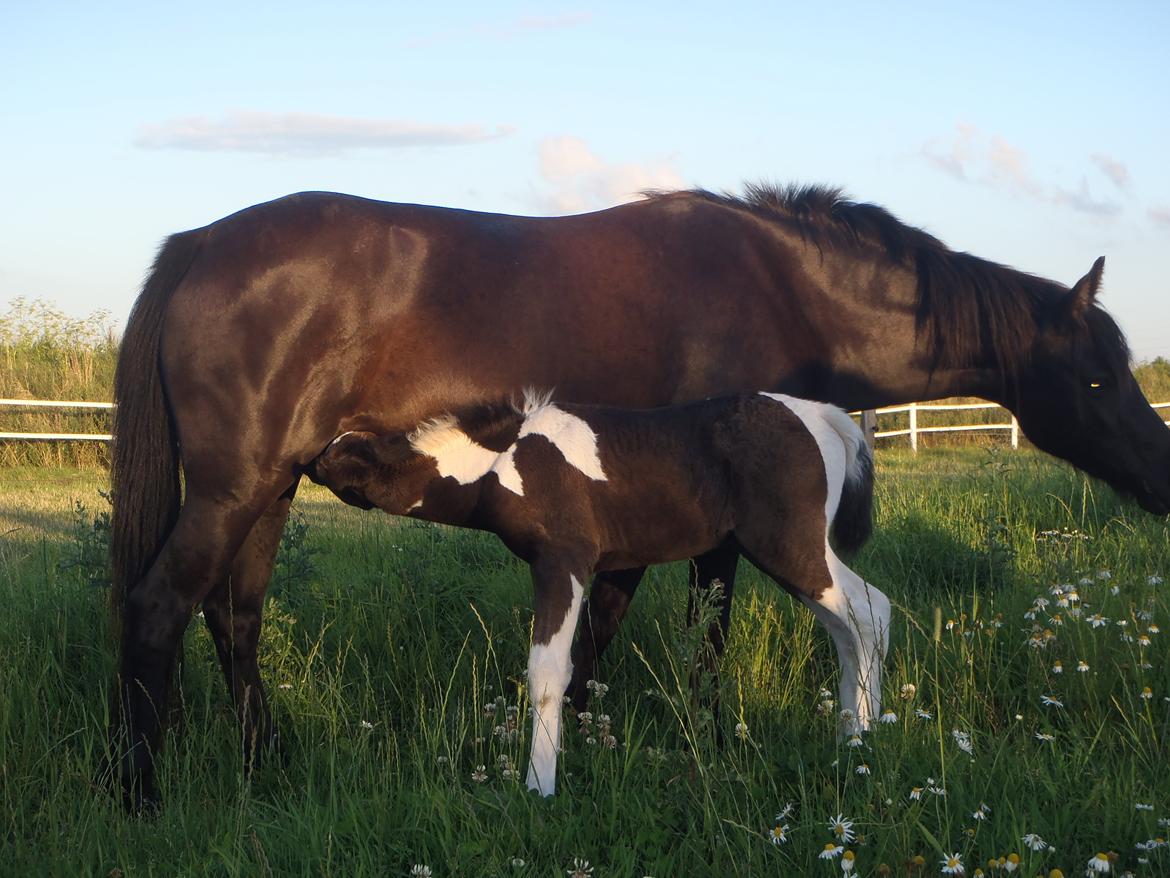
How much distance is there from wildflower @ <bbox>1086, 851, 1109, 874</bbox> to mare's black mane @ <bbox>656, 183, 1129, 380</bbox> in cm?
267

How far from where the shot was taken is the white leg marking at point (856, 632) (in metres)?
3.75

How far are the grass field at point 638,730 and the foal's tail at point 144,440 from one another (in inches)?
24.1

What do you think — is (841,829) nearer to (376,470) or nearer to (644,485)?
(644,485)

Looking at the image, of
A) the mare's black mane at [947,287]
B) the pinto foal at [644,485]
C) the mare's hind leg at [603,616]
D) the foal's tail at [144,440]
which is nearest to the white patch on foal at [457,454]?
the pinto foal at [644,485]

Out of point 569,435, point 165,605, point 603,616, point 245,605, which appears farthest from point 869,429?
point 165,605

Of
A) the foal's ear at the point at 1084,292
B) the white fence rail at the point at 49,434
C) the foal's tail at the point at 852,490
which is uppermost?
the foal's ear at the point at 1084,292

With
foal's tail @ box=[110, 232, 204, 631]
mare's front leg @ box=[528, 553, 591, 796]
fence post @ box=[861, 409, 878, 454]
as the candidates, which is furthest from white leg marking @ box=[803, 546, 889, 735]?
foal's tail @ box=[110, 232, 204, 631]

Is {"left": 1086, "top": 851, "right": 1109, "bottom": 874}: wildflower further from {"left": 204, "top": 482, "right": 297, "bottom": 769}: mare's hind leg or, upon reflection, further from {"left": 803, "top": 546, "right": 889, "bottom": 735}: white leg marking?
{"left": 204, "top": 482, "right": 297, "bottom": 769}: mare's hind leg

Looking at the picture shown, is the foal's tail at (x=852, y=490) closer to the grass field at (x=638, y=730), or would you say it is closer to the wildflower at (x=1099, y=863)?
the grass field at (x=638, y=730)

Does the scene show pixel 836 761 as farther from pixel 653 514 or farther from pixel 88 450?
pixel 88 450

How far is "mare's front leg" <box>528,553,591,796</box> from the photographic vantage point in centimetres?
340

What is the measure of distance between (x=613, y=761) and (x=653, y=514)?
36.5 inches

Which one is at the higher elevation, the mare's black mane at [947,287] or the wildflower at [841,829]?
the mare's black mane at [947,287]

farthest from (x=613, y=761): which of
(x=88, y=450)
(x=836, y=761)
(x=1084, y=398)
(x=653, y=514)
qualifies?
(x=88, y=450)
